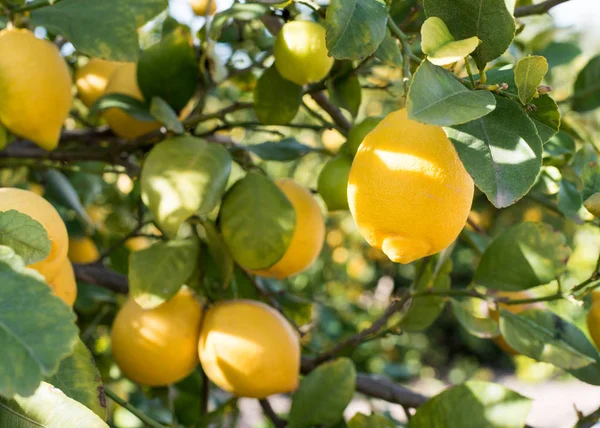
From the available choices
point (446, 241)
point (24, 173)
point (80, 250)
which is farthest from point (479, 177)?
point (24, 173)

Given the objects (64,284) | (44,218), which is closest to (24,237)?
(44,218)

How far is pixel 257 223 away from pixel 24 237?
12.1 inches

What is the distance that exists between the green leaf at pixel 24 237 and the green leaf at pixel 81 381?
0.36 ft

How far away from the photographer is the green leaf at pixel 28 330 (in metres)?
0.36

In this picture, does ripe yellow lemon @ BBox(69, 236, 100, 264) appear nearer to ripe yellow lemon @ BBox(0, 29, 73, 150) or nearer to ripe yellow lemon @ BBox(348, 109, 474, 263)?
ripe yellow lemon @ BBox(0, 29, 73, 150)

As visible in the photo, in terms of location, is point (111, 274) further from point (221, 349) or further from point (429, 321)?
point (429, 321)

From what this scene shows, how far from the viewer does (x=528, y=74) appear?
464 mm

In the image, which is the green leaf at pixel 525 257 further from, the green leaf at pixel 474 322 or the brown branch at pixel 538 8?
the brown branch at pixel 538 8

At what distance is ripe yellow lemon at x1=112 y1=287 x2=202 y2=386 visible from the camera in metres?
0.78

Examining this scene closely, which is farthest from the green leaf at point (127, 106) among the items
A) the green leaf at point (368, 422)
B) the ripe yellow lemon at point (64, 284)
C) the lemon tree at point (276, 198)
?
the green leaf at point (368, 422)

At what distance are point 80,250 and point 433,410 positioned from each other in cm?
75

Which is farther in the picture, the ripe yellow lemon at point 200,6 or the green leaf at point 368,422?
the ripe yellow lemon at point 200,6

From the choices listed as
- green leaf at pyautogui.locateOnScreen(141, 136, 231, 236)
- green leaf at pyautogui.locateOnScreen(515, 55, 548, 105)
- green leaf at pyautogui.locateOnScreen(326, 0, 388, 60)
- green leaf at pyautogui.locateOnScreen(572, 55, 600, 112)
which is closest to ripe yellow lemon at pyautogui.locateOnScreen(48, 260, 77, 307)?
green leaf at pyautogui.locateOnScreen(141, 136, 231, 236)

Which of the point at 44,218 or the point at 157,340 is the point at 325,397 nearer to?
the point at 157,340
